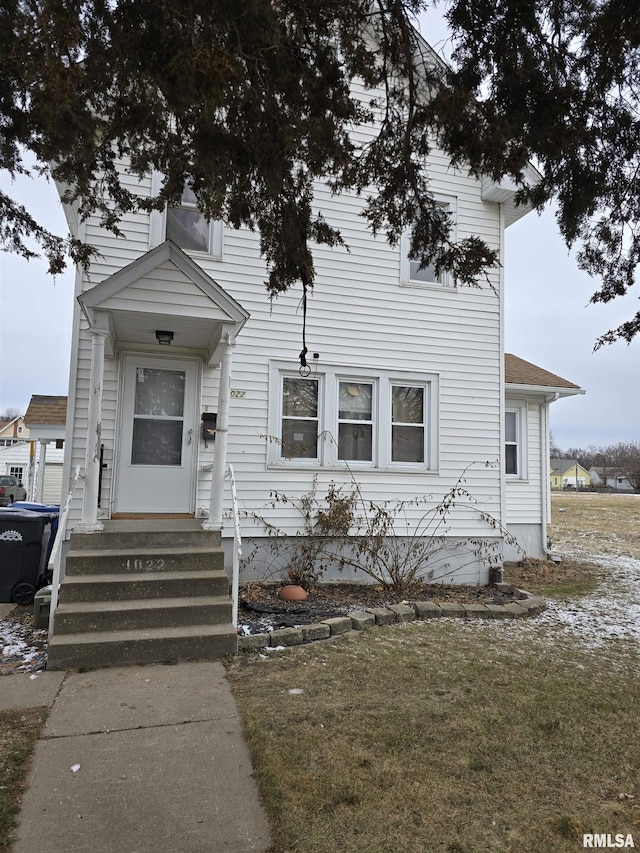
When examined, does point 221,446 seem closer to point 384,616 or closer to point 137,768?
point 384,616

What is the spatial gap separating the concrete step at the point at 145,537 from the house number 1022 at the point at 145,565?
24 centimetres

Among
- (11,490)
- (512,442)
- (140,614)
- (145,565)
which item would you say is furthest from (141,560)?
(11,490)

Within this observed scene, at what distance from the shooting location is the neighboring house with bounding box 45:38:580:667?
19.1 feet

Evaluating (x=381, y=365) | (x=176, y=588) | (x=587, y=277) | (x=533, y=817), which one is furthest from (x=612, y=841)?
(x=381, y=365)

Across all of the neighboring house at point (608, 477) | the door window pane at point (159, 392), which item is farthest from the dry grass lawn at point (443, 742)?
the neighboring house at point (608, 477)

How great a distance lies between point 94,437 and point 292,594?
3.02 m

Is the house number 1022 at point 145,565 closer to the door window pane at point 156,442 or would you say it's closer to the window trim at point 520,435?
the door window pane at point 156,442

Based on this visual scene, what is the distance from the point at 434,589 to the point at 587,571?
12.7ft

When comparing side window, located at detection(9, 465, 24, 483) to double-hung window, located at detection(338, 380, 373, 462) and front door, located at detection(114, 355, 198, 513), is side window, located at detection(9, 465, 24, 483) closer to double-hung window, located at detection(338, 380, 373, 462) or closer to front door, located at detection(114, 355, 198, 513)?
front door, located at detection(114, 355, 198, 513)

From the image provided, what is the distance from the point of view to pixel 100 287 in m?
5.60

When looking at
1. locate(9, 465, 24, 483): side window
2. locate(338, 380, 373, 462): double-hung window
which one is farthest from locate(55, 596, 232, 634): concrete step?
locate(9, 465, 24, 483): side window

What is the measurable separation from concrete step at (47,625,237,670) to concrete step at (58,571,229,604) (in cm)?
38

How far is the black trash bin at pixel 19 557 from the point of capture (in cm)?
660

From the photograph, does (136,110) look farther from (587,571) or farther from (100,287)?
(587,571)
